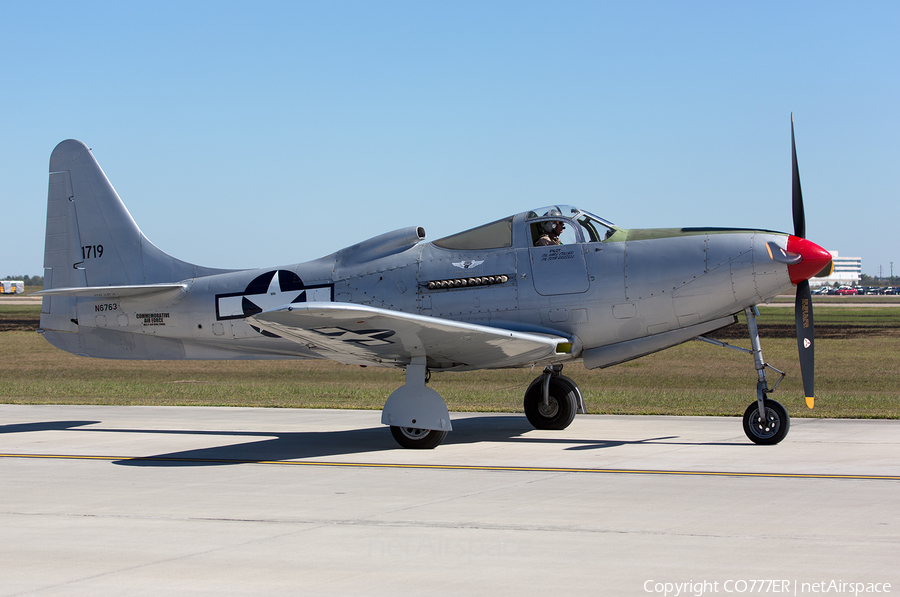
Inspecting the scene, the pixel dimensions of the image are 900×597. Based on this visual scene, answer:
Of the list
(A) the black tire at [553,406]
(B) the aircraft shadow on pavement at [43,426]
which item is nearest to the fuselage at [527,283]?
(A) the black tire at [553,406]

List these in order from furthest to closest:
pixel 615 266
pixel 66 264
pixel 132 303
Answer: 1. pixel 66 264
2. pixel 132 303
3. pixel 615 266

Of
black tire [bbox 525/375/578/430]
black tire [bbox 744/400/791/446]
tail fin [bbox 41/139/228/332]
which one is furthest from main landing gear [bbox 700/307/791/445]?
tail fin [bbox 41/139/228/332]

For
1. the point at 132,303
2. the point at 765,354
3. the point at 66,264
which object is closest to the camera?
the point at 132,303

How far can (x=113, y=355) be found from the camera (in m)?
14.8

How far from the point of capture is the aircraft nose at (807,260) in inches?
435

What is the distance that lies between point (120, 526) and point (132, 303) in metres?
7.91

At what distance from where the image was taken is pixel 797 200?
11.8 metres

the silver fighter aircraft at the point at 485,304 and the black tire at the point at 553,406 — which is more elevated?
the silver fighter aircraft at the point at 485,304

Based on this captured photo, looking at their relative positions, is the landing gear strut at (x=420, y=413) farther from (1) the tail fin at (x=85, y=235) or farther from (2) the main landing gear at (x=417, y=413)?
(1) the tail fin at (x=85, y=235)

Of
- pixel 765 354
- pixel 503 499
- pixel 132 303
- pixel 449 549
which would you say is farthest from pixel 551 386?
pixel 765 354

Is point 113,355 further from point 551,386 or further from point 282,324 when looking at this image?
point 551,386

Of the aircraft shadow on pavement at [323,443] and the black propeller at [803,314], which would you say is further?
the black propeller at [803,314]

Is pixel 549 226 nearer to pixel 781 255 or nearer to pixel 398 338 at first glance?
pixel 398 338

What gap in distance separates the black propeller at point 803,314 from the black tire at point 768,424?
0.42 m
